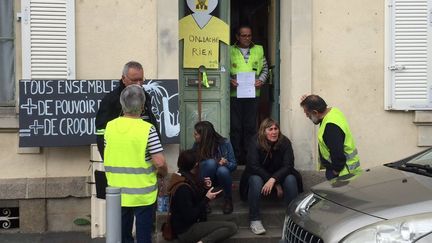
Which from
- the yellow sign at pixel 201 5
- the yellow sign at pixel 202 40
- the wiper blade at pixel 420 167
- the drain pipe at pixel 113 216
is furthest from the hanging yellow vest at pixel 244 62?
the drain pipe at pixel 113 216

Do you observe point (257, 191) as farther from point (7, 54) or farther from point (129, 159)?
point (7, 54)

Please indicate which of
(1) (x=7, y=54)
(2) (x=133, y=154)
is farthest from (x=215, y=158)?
(1) (x=7, y=54)

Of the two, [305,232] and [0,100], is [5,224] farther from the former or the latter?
[305,232]

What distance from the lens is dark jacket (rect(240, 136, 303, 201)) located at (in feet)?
20.3

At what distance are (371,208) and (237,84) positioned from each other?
402cm

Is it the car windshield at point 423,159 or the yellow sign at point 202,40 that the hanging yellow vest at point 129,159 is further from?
the yellow sign at point 202,40

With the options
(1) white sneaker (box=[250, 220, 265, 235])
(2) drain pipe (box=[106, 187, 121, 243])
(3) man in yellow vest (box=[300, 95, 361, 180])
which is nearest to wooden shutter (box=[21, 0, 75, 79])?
(1) white sneaker (box=[250, 220, 265, 235])

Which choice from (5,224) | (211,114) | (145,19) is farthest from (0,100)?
(211,114)

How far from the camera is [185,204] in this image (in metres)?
5.28

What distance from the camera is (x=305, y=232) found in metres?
3.71

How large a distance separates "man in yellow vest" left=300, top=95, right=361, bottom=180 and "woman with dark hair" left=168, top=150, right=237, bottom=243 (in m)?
→ 1.15

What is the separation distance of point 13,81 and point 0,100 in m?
0.27

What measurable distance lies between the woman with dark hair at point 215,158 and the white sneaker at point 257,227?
325 mm

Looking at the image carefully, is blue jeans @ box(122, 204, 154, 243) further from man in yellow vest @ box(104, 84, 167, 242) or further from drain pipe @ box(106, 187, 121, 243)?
drain pipe @ box(106, 187, 121, 243)
